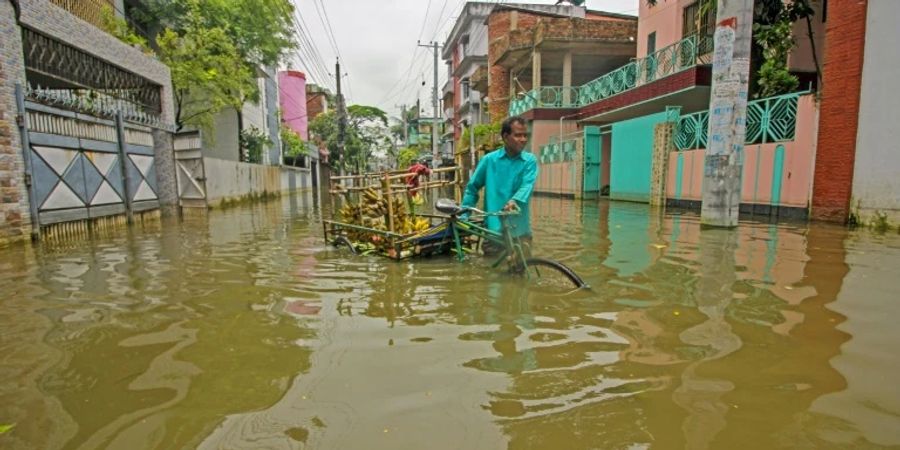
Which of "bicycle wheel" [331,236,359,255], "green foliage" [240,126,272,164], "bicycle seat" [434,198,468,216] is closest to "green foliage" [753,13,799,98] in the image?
"bicycle seat" [434,198,468,216]

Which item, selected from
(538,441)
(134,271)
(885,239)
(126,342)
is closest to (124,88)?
(134,271)

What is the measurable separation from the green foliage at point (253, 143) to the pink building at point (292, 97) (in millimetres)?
14465

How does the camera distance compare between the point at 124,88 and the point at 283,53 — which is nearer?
the point at 124,88

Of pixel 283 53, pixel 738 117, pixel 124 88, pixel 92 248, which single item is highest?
pixel 283 53

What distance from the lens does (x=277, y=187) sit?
28.8 meters

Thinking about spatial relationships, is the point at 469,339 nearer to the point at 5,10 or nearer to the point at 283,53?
the point at 5,10

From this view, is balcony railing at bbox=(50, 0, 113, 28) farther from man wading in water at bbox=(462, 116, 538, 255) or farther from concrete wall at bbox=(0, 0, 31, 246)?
man wading in water at bbox=(462, 116, 538, 255)

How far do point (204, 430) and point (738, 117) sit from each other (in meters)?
8.99

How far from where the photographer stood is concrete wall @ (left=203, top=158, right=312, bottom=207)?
17.5 metres

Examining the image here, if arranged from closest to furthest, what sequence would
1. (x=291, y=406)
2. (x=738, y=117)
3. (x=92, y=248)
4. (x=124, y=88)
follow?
(x=291, y=406) < (x=92, y=248) < (x=738, y=117) < (x=124, y=88)

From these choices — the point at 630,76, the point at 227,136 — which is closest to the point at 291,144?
the point at 227,136

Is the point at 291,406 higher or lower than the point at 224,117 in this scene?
lower

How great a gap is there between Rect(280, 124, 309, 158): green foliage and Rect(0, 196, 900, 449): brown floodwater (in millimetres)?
31998

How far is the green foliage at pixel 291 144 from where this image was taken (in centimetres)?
3606
